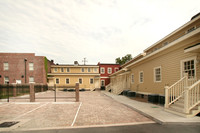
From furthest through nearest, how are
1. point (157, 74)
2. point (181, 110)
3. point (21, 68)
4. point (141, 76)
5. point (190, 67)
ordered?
point (21, 68) < point (141, 76) < point (157, 74) < point (190, 67) < point (181, 110)

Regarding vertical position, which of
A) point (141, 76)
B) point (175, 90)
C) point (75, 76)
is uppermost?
point (141, 76)

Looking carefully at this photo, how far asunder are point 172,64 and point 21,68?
29658 mm

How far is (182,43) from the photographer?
294 inches

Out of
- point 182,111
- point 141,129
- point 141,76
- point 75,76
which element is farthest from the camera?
point 75,76

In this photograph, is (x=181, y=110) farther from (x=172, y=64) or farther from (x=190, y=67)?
(x=172, y=64)

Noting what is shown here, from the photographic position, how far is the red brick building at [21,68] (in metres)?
25.0

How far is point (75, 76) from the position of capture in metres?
29.9

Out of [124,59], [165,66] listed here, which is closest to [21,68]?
[165,66]

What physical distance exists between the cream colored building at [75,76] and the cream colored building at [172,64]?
52.8ft

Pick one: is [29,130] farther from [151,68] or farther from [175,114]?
[151,68]

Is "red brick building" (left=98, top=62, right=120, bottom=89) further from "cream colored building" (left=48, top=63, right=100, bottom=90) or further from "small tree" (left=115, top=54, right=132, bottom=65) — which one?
"small tree" (left=115, top=54, right=132, bottom=65)

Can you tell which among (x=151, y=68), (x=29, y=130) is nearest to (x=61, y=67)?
(x=151, y=68)

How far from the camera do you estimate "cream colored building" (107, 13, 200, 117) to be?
21.5ft

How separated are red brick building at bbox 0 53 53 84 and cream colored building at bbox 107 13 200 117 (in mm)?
22289
